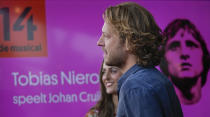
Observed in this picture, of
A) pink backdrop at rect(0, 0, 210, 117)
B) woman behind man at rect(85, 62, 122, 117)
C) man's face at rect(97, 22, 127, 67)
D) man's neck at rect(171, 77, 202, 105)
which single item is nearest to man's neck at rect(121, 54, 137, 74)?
man's face at rect(97, 22, 127, 67)

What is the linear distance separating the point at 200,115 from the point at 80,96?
51.7 inches

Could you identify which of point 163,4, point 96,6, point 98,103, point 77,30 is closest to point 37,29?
point 77,30

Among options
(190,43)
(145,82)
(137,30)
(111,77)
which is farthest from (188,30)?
(145,82)

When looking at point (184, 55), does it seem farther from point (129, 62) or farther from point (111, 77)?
point (129, 62)

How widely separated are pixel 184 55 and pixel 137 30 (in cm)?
199

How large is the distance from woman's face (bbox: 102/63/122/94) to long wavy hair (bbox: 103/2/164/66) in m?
1.42

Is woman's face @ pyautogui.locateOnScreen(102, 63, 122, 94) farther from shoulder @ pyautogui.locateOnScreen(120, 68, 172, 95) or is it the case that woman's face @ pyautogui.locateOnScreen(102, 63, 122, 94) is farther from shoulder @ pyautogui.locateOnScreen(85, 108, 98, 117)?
shoulder @ pyautogui.locateOnScreen(120, 68, 172, 95)

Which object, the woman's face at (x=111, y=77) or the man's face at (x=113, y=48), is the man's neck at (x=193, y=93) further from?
the man's face at (x=113, y=48)

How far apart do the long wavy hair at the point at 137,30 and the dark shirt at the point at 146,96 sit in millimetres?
109

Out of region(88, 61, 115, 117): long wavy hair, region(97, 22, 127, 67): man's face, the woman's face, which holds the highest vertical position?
region(97, 22, 127, 67): man's face

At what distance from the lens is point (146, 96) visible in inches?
42.7

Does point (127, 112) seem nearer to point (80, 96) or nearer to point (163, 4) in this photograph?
point (80, 96)

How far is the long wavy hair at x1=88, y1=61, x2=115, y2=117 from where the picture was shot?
9.17 ft

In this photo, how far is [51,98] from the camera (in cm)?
300
